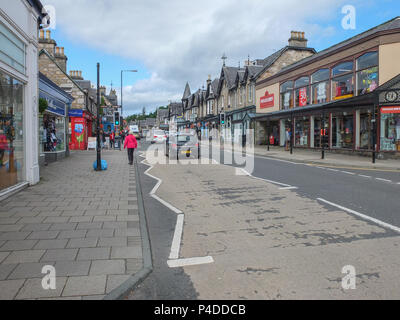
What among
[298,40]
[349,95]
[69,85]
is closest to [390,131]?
[349,95]

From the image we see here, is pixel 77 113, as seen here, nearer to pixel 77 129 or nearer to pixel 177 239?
pixel 77 129

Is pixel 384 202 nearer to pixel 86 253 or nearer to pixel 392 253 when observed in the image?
pixel 392 253

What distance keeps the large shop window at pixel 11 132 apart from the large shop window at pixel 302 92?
22320 millimetres

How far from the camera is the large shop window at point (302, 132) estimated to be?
27016mm

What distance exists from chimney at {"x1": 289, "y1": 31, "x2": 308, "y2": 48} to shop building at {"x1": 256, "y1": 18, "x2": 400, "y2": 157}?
7.02 m

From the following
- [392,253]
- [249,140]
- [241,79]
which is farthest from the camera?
[241,79]

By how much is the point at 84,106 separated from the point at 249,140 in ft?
53.9

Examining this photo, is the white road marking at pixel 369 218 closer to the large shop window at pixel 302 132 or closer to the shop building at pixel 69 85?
the large shop window at pixel 302 132

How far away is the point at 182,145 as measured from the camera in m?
21.4

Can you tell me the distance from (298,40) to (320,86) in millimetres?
13498

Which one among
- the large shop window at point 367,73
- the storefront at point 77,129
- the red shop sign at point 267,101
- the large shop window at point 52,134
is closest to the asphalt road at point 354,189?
the large shop window at point 367,73

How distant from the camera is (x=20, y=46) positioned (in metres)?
9.51

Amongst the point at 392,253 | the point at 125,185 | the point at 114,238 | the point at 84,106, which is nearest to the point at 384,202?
the point at 392,253

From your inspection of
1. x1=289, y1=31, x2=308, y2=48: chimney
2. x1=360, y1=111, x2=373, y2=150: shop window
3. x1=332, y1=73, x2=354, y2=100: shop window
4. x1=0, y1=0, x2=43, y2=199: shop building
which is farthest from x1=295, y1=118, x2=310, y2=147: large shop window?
x1=0, y1=0, x2=43, y2=199: shop building
